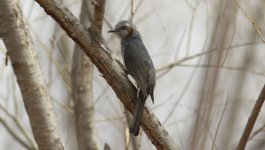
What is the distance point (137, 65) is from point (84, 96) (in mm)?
1461

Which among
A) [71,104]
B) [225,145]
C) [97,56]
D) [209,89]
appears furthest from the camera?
[71,104]

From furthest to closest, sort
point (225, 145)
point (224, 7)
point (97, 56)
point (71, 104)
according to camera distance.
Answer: point (71, 104)
point (97, 56)
point (225, 145)
point (224, 7)

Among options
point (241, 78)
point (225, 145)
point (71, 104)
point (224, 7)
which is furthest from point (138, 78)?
point (71, 104)

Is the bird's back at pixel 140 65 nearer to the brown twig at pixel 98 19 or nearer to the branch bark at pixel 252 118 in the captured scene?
the brown twig at pixel 98 19

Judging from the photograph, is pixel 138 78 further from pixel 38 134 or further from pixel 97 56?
pixel 38 134

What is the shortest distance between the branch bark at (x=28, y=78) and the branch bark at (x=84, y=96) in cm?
112

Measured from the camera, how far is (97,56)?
3168 millimetres

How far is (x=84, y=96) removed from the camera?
514 cm

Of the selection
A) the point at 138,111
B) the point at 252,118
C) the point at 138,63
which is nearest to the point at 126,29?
the point at 138,63

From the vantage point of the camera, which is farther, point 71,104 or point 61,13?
point 71,104

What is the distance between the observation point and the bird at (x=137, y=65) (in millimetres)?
3373

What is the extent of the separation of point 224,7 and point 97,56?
0.88 m

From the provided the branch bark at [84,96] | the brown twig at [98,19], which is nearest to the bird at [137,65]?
the brown twig at [98,19]

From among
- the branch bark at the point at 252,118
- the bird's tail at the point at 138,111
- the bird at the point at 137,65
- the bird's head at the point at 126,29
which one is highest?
the bird's head at the point at 126,29
